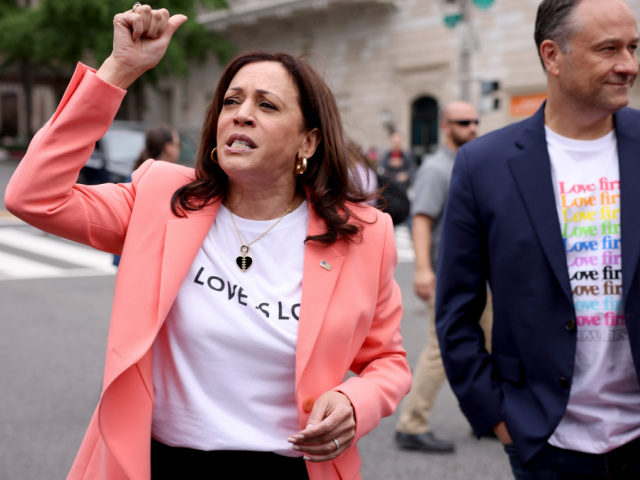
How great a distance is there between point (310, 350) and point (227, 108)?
705 millimetres

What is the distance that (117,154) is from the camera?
13.0 m

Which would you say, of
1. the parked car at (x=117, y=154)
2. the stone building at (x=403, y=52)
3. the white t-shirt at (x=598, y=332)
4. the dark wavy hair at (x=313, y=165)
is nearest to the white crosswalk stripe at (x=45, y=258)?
the parked car at (x=117, y=154)

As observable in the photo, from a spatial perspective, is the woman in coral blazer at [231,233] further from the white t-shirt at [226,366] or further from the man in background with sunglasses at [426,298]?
the man in background with sunglasses at [426,298]

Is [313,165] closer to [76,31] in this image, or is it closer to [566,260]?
[566,260]

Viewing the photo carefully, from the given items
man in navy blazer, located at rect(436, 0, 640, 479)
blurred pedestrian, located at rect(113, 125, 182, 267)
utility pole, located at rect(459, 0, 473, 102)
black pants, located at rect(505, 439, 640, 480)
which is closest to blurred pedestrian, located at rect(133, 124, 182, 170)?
blurred pedestrian, located at rect(113, 125, 182, 267)

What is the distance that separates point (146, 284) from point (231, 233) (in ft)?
0.99

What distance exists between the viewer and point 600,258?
2254mm

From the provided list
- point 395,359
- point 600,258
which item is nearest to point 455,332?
point 395,359

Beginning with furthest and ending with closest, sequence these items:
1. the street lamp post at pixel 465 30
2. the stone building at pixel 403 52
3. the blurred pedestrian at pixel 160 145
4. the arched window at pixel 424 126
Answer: the arched window at pixel 424 126 → the stone building at pixel 403 52 → the street lamp post at pixel 465 30 → the blurred pedestrian at pixel 160 145

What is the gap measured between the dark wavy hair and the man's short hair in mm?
660

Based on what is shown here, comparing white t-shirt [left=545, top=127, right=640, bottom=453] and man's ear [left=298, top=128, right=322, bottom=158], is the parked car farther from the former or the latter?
white t-shirt [left=545, top=127, right=640, bottom=453]

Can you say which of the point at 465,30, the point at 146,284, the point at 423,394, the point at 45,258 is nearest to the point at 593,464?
the point at 146,284

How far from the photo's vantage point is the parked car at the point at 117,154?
12398 millimetres

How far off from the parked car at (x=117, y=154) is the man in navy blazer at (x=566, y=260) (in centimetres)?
1006
